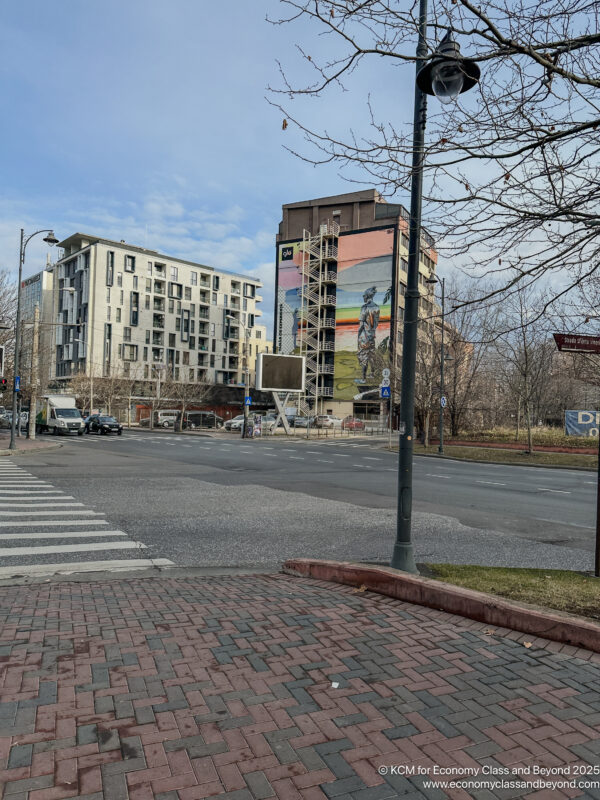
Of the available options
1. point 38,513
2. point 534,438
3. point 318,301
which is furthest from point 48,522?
point 318,301

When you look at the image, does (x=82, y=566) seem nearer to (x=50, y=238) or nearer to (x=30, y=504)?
(x=30, y=504)

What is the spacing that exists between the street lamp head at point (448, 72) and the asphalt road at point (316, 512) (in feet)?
18.1

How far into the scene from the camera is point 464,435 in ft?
132

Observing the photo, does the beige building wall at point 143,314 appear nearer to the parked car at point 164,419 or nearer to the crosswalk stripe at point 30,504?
the parked car at point 164,419

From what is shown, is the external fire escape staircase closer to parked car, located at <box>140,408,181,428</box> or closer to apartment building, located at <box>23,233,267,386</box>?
apartment building, located at <box>23,233,267,386</box>

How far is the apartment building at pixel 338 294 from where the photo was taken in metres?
71.8

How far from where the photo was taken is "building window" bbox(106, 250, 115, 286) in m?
78.1

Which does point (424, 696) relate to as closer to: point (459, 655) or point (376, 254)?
point (459, 655)

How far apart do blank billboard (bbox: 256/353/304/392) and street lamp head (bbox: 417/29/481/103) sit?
39951 millimetres

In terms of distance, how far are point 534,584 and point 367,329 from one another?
68.2 m

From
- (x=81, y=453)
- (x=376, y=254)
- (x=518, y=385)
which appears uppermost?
(x=376, y=254)

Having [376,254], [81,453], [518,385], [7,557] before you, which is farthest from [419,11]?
[376,254]

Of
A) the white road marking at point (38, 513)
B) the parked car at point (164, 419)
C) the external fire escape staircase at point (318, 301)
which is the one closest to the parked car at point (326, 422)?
the external fire escape staircase at point (318, 301)

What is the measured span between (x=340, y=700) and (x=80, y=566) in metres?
4.51
